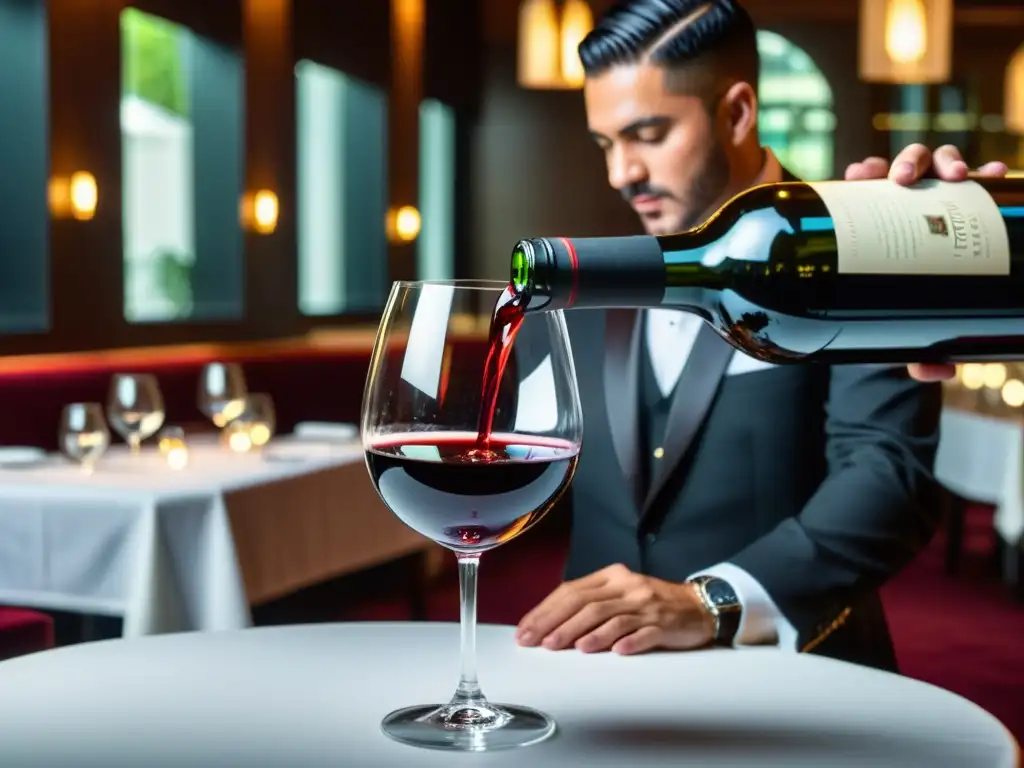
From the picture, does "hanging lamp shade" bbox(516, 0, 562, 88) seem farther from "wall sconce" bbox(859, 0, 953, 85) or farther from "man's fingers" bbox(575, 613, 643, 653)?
"man's fingers" bbox(575, 613, 643, 653)

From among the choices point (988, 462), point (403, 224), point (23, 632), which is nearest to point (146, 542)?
point (23, 632)

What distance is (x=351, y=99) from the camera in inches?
344

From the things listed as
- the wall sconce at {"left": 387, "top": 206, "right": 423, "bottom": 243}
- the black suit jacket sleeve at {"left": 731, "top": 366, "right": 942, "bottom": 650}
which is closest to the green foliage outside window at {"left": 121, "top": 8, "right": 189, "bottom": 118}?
the wall sconce at {"left": 387, "top": 206, "right": 423, "bottom": 243}

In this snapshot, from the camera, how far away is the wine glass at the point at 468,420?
833 millimetres

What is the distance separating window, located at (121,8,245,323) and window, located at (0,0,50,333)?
2.02 ft

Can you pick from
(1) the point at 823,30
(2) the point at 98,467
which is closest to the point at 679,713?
(2) the point at 98,467

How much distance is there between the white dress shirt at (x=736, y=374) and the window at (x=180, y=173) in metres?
4.74

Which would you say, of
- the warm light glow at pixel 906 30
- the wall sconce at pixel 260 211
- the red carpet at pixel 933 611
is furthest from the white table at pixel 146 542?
the wall sconce at pixel 260 211

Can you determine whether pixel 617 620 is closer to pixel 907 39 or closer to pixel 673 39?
pixel 673 39

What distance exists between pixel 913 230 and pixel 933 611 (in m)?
4.99

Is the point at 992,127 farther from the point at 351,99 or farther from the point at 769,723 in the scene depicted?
the point at 769,723

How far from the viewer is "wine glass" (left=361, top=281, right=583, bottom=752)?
0.83 meters

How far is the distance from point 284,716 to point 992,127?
1171cm

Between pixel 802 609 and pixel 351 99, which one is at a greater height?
pixel 351 99
